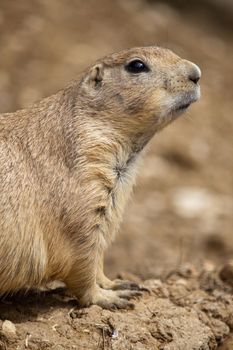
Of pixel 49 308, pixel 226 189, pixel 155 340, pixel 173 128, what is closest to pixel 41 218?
pixel 49 308

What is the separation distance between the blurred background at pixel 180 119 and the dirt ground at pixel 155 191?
0.07 feet

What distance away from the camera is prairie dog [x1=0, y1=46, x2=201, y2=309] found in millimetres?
4996

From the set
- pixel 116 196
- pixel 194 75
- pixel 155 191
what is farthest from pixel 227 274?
pixel 155 191

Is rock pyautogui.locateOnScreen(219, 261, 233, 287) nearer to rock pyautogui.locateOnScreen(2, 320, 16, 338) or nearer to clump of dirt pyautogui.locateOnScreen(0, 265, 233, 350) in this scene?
clump of dirt pyautogui.locateOnScreen(0, 265, 233, 350)

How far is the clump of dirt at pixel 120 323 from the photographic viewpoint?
189 inches

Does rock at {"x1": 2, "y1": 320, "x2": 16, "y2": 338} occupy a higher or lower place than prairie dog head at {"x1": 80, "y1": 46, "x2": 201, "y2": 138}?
lower

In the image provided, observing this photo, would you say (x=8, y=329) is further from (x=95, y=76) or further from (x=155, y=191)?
(x=155, y=191)

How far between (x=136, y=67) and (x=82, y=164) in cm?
87

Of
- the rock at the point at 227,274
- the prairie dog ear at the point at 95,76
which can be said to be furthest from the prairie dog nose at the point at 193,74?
the rock at the point at 227,274

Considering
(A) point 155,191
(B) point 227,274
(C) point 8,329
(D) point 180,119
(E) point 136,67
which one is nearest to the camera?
(C) point 8,329

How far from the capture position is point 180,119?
12.3m

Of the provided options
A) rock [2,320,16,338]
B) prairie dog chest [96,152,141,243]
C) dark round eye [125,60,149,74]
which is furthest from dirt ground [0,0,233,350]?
dark round eye [125,60,149,74]

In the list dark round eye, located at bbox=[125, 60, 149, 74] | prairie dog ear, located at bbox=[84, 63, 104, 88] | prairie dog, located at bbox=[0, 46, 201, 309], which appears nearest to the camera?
prairie dog, located at bbox=[0, 46, 201, 309]

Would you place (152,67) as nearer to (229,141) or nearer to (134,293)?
(134,293)
